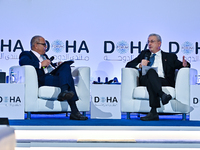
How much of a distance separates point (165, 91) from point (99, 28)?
2304 mm

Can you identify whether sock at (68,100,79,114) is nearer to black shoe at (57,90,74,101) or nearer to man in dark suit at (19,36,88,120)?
man in dark suit at (19,36,88,120)

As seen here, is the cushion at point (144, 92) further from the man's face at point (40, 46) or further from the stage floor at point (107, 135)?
the man's face at point (40, 46)

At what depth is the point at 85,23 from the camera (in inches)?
229

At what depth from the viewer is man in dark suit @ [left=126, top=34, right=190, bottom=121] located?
12.1ft

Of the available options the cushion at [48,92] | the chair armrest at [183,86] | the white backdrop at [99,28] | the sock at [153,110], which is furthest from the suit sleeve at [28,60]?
the chair armrest at [183,86]

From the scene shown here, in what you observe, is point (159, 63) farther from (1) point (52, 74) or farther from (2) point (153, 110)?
(1) point (52, 74)

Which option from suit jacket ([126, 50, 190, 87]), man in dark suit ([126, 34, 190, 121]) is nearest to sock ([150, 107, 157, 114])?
man in dark suit ([126, 34, 190, 121])

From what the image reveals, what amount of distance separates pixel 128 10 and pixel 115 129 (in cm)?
356

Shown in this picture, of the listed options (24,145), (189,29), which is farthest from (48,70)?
(189,29)

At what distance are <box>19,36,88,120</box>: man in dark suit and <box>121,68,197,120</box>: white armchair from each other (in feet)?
1.92

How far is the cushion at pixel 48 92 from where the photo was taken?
12.6 feet

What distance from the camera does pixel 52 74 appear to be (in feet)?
13.4

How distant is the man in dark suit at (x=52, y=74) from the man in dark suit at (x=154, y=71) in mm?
791

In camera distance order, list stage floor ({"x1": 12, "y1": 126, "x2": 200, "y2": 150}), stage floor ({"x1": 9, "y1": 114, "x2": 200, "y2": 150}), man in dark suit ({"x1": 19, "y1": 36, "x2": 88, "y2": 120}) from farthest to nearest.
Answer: man in dark suit ({"x1": 19, "y1": 36, "x2": 88, "y2": 120})
stage floor ({"x1": 12, "y1": 126, "x2": 200, "y2": 150})
stage floor ({"x1": 9, "y1": 114, "x2": 200, "y2": 150})
